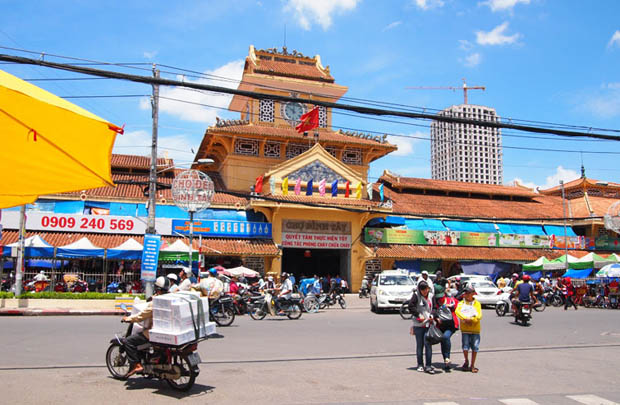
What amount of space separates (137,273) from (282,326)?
1457 cm

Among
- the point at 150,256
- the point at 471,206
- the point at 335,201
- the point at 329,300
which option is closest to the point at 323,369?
the point at 150,256

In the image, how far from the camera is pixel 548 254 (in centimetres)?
3634

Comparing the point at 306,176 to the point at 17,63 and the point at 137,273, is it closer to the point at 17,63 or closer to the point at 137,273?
the point at 137,273

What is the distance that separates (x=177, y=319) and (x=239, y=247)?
71.1 ft

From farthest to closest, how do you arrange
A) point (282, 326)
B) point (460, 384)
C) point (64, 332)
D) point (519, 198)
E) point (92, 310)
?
point (519, 198) → point (92, 310) → point (282, 326) → point (64, 332) → point (460, 384)

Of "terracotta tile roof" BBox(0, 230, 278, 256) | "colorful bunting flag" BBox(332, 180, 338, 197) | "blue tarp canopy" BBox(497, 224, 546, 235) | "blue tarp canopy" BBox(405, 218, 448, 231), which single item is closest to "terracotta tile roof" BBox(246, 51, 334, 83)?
"colorful bunting flag" BBox(332, 180, 338, 197)

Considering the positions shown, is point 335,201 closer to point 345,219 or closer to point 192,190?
point 345,219

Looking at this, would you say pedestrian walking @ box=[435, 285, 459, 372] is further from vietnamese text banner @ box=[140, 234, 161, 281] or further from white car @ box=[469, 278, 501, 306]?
white car @ box=[469, 278, 501, 306]

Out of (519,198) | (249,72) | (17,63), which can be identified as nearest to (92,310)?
(17,63)

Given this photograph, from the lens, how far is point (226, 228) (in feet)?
95.5

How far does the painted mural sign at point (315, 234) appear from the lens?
30766 mm

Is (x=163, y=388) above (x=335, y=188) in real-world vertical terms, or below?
below

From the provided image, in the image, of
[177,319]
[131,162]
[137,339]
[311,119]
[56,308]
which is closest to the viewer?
[177,319]

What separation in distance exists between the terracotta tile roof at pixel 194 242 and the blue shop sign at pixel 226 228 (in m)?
0.30
